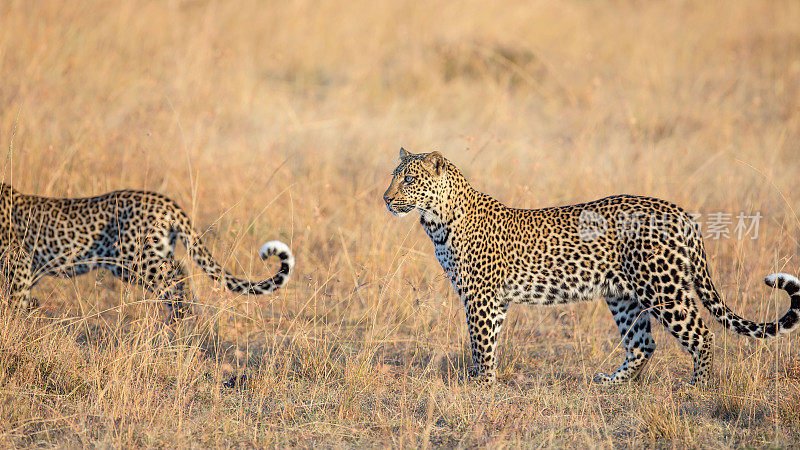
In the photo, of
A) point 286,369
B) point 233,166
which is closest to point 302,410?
point 286,369

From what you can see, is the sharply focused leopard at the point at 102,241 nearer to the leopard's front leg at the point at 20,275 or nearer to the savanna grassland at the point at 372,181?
the leopard's front leg at the point at 20,275

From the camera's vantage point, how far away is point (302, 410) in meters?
5.86

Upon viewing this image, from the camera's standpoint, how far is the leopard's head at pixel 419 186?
21.0 ft

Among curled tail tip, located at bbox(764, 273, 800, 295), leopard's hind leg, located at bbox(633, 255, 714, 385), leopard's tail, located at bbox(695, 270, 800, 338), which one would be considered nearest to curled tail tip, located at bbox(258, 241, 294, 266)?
leopard's hind leg, located at bbox(633, 255, 714, 385)

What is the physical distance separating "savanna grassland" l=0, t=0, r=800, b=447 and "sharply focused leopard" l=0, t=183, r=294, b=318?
0.99ft

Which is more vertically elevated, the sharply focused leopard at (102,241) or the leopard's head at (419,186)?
the leopard's head at (419,186)

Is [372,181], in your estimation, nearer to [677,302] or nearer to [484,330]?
[484,330]

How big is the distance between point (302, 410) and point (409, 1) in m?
12.1

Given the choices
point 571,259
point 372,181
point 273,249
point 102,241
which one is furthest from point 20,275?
point 571,259

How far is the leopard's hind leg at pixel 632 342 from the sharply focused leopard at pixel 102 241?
9.62 ft

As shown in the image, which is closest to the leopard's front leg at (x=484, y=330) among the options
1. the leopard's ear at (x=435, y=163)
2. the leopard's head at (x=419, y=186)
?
the leopard's head at (x=419, y=186)

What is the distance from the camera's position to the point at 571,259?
20.8 feet

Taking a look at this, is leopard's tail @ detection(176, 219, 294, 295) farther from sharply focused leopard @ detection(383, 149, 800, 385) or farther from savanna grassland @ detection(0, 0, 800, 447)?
sharply focused leopard @ detection(383, 149, 800, 385)

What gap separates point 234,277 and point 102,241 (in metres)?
1.29
